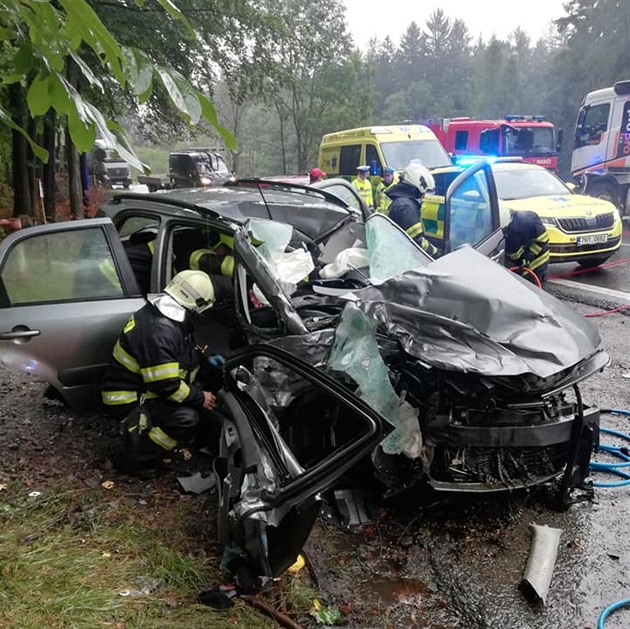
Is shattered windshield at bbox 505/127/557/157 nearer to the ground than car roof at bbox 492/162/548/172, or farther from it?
farther from it

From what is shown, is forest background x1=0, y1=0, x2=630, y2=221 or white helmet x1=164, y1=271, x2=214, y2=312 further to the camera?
forest background x1=0, y1=0, x2=630, y2=221

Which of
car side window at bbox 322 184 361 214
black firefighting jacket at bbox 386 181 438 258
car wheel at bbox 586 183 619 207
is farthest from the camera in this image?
car wheel at bbox 586 183 619 207

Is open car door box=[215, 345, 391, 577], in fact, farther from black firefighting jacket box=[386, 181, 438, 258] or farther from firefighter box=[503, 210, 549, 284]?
firefighter box=[503, 210, 549, 284]

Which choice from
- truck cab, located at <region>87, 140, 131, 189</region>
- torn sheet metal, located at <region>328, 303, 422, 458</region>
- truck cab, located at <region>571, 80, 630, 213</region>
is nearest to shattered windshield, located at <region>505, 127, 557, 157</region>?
truck cab, located at <region>571, 80, 630, 213</region>

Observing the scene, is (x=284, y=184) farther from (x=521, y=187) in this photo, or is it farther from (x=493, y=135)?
(x=493, y=135)

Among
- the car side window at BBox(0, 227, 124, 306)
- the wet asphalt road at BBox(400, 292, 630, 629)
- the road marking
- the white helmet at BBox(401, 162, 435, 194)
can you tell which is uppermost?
the white helmet at BBox(401, 162, 435, 194)

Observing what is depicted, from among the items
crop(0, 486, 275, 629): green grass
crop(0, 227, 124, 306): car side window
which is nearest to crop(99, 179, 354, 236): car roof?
crop(0, 227, 124, 306): car side window

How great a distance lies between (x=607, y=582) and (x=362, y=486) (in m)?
1.27

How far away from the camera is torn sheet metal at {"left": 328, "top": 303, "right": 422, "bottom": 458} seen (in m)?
2.87

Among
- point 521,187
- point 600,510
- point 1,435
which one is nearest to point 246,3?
point 521,187

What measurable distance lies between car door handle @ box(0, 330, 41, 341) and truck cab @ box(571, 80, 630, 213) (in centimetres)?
1427

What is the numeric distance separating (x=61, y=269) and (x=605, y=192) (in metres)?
14.2

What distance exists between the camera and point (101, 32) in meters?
1.33

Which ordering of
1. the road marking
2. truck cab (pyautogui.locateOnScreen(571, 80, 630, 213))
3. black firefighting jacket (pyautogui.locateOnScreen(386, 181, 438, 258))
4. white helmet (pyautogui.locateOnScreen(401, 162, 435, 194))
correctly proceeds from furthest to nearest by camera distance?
truck cab (pyautogui.locateOnScreen(571, 80, 630, 213)), the road marking, white helmet (pyautogui.locateOnScreen(401, 162, 435, 194)), black firefighting jacket (pyautogui.locateOnScreen(386, 181, 438, 258))
